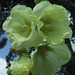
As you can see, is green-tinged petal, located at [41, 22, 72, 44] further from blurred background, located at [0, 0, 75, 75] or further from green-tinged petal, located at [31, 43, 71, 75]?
blurred background, located at [0, 0, 75, 75]

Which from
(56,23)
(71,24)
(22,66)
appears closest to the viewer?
(22,66)

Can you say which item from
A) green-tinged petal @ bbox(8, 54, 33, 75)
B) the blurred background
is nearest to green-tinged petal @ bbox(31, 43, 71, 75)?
green-tinged petal @ bbox(8, 54, 33, 75)

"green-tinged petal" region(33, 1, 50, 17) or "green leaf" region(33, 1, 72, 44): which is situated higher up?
"green-tinged petal" region(33, 1, 50, 17)

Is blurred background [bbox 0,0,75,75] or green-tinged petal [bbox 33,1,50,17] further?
blurred background [bbox 0,0,75,75]

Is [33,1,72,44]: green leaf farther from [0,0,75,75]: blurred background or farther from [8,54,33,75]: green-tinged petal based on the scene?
[0,0,75,75]: blurred background

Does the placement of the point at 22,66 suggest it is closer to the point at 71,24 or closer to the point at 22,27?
the point at 22,27

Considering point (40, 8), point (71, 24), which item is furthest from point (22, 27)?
point (71, 24)
